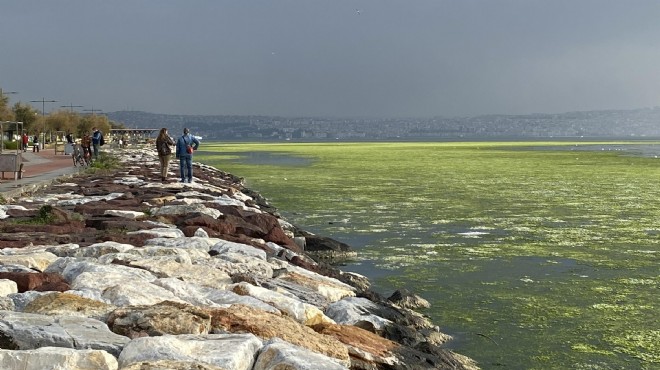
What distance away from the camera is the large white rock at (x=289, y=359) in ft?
13.7

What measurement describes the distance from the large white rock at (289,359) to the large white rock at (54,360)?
2.62 ft

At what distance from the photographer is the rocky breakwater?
4266 mm

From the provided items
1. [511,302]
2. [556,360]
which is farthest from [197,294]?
[511,302]

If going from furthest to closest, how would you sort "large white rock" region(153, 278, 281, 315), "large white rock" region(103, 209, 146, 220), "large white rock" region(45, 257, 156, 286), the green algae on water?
"large white rock" region(103, 209, 146, 220), the green algae on water, "large white rock" region(45, 257, 156, 286), "large white rock" region(153, 278, 281, 315)

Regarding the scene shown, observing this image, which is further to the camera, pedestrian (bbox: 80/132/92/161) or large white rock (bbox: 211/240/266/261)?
pedestrian (bbox: 80/132/92/161)

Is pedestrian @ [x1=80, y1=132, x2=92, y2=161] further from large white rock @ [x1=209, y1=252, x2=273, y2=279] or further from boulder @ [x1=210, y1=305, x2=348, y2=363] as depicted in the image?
boulder @ [x1=210, y1=305, x2=348, y2=363]

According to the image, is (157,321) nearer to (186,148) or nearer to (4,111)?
(186,148)

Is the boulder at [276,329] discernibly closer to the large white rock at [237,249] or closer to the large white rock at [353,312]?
the large white rock at [353,312]

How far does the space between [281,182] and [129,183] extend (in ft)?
28.7

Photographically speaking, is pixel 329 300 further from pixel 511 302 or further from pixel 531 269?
pixel 531 269

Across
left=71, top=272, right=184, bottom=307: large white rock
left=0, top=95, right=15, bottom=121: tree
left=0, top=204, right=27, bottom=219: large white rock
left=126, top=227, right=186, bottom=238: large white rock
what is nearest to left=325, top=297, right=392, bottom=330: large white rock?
left=71, top=272, right=184, bottom=307: large white rock

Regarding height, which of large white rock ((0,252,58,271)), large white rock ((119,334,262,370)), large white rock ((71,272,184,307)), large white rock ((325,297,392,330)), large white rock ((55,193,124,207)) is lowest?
large white rock ((55,193,124,207))

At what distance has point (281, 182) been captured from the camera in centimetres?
2627

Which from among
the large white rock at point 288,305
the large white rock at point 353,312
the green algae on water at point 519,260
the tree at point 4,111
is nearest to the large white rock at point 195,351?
the large white rock at point 288,305
